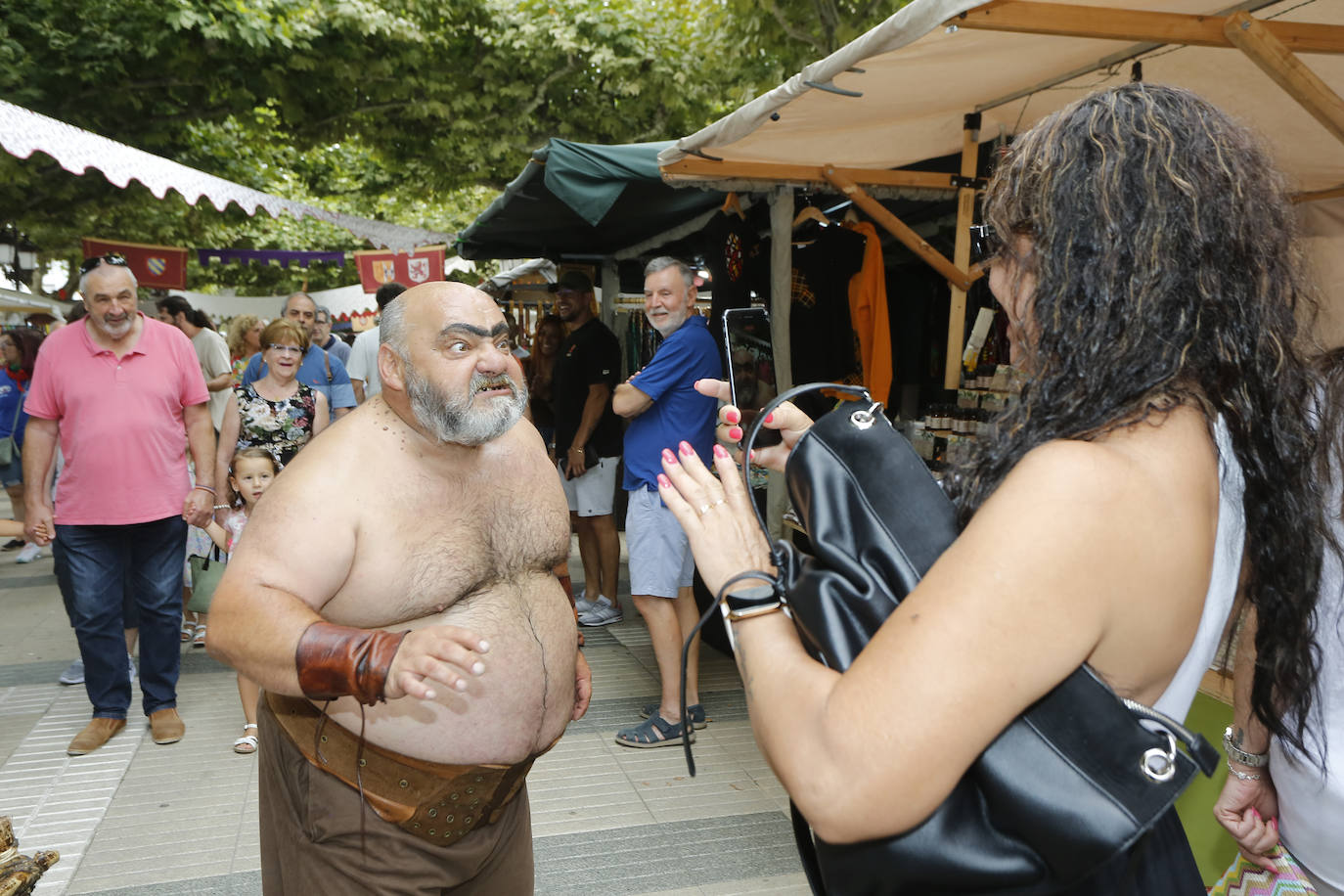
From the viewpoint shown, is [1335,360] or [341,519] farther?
[341,519]

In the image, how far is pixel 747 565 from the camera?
Result: 4.11 feet

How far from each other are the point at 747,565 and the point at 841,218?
4672 mm

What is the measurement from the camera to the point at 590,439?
6.67m

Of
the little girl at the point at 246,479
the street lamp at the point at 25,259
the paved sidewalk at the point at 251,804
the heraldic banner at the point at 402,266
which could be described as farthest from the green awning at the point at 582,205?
the street lamp at the point at 25,259

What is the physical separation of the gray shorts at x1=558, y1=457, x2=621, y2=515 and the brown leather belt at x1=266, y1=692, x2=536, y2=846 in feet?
14.8

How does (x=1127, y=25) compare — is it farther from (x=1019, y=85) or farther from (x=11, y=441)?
(x=11, y=441)

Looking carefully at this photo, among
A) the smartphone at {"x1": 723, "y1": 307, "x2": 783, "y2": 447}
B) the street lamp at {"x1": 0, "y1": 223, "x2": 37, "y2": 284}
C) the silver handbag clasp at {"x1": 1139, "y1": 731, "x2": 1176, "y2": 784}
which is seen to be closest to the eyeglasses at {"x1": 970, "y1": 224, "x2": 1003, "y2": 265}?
the silver handbag clasp at {"x1": 1139, "y1": 731, "x2": 1176, "y2": 784}

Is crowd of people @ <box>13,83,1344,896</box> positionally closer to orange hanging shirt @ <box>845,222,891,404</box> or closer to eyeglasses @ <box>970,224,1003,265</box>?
eyeglasses @ <box>970,224,1003,265</box>

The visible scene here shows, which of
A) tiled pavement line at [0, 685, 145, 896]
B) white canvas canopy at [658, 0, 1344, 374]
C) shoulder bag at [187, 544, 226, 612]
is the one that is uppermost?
white canvas canopy at [658, 0, 1344, 374]

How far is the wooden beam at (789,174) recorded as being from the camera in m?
4.42

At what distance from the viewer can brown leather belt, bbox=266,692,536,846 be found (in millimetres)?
1971

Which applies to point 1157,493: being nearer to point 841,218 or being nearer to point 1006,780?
point 1006,780

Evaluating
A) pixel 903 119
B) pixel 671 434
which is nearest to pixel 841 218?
pixel 903 119

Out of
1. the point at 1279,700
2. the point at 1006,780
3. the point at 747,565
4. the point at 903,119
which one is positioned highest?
the point at 903,119
